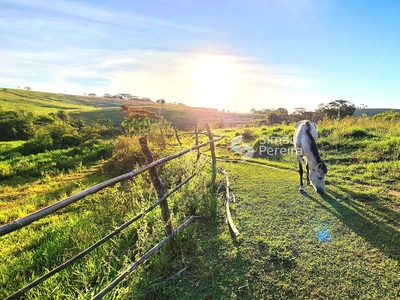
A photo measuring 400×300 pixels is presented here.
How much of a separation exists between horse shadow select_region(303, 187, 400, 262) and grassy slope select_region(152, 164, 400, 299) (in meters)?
0.01

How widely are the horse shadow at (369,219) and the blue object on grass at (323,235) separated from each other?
445mm

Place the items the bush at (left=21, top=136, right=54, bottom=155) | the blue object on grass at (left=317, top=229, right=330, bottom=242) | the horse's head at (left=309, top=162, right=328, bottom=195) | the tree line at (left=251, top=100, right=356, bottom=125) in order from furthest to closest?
1. the tree line at (left=251, top=100, right=356, bottom=125)
2. the bush at (left=21, top=136, right=54, bottom=155)
3. the horse's head at (left=309, top=162, right=328, bottom=195)
4. the blue object on grass at (left=317, top=229, right=330, bottom=242)

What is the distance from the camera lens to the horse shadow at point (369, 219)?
334 cm

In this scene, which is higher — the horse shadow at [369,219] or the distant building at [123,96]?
the distant building at [123,96]

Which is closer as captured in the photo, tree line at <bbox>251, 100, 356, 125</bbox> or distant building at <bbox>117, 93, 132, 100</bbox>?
tree line at <bbox>251, 100, 356, 125</bbox>

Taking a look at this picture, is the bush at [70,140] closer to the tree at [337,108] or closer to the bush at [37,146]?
the bush at [37,146]

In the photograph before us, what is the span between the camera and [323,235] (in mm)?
3668

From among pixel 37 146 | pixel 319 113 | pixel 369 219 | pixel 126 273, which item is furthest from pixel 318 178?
pixel 319 113

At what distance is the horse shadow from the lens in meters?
3.34

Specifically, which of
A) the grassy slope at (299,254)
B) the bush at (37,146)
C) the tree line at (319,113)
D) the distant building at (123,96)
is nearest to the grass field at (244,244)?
the grassy slope at (299,254)

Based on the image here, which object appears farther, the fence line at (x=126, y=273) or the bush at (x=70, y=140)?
the bush at (x=70, y=140)

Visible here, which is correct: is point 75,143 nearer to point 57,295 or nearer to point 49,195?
point 49,195

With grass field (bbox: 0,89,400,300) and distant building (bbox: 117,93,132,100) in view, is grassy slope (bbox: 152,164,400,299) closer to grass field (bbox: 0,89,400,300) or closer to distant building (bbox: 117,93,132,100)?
grass field (bbox: 0,89,400,300)

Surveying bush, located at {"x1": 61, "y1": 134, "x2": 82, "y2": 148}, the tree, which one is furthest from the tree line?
bush, located at {"x1": 61, "y1": 134, "x2": 82, "y2": 148}
